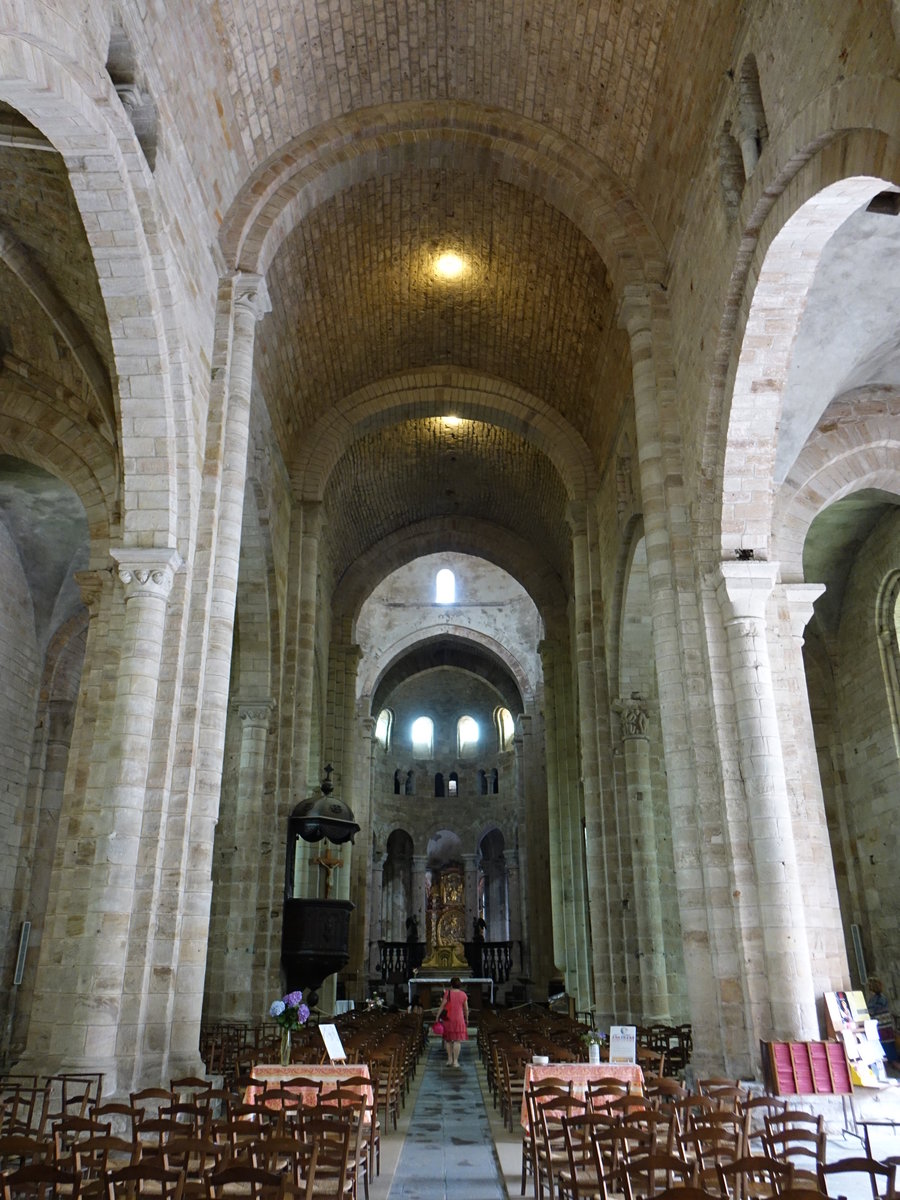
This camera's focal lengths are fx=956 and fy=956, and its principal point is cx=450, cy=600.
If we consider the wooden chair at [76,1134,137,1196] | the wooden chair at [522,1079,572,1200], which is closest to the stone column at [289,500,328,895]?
the wooden chair at [522,1079,572,1200]

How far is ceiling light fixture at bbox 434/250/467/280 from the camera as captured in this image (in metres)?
16.7

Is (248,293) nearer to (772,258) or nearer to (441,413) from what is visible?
(772,258)

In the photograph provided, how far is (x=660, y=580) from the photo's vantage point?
37.2ft

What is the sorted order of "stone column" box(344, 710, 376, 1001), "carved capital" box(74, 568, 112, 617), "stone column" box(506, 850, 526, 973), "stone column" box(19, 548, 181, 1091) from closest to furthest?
1. "stone column" box(19, 548, 181, 1091)
2. "carved capital" box(74, 568, 112, 617)
3. "stone column" box(344, 710, 376, 1001)
4. "stone column" box(506, 850, 526, 973)

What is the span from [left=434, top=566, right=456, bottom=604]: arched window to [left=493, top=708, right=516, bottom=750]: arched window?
639cm

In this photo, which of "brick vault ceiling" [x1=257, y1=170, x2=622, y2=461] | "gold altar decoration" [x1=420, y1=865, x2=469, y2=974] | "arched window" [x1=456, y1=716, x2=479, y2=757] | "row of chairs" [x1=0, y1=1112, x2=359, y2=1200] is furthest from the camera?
"arched window" [x1=456, y1=716, x2=479, y2=757]

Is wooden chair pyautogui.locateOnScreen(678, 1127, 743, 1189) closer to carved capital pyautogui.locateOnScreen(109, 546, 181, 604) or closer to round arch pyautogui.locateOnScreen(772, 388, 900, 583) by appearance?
carved capital pyautogui.locateOnScreen(109, 546, 181, 604)

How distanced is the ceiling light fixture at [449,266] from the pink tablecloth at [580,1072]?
1300cm

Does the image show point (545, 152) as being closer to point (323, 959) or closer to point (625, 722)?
point (625, 722)

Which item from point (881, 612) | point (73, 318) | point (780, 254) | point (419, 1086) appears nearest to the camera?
point (780, 254)

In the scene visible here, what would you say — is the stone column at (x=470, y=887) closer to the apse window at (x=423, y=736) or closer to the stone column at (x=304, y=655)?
the apse window at (x=423, y=736)

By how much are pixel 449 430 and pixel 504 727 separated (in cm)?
1841

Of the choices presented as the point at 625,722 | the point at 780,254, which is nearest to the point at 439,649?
the point at 625,722

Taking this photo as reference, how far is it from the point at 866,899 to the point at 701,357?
1056 centimetres
